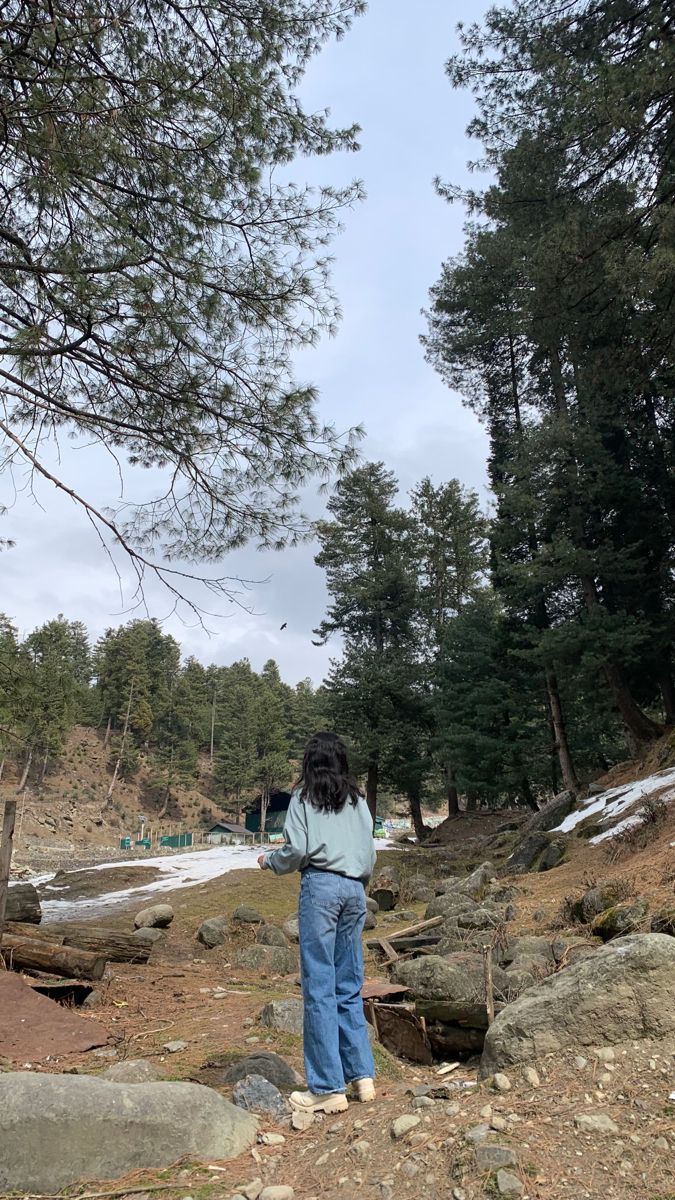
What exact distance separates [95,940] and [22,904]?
1.04 m

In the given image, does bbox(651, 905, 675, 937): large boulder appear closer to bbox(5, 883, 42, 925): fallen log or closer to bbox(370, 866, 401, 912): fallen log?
bbox(5, 883, 42, 925): fallen log

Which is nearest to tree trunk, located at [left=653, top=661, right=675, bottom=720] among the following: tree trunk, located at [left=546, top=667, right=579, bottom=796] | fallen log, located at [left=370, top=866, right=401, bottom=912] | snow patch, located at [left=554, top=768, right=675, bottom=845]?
tree trunk, located at [left=546, top=667, right=579, bottom=796]

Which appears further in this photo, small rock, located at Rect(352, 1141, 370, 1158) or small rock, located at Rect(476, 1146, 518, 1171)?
small rock, located at Rect(352, 1141, 370, 1158)

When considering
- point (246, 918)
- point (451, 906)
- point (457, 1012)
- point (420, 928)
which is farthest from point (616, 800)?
point (457, 1012)

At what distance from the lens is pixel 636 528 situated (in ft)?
57.2

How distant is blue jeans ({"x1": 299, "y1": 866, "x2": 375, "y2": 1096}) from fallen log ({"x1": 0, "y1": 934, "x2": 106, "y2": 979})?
3.85 meters

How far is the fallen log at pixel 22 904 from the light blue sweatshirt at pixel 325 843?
532cm

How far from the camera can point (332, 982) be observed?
3.21 m

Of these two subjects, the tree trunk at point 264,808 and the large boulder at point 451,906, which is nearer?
the large boulder at point 451,906

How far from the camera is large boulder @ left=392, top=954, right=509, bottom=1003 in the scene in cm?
543

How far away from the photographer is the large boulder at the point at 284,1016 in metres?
4.94

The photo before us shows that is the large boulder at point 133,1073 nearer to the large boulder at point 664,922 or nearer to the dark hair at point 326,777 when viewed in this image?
the dark hair at point 326,777

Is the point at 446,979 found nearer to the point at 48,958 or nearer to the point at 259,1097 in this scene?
the point at 259,1097

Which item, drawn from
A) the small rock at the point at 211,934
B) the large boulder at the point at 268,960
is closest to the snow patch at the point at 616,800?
the large boulder at the point at 268,960
